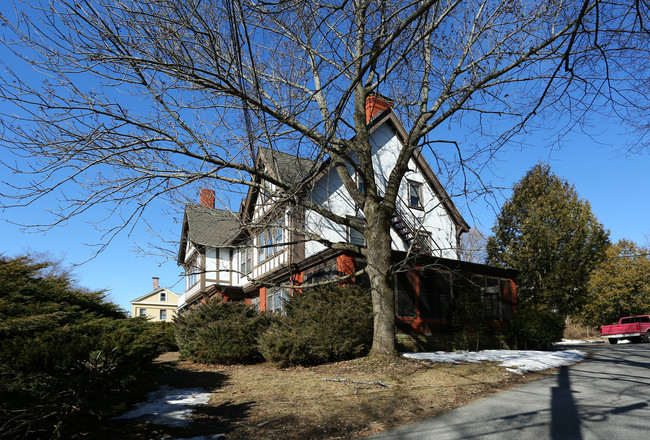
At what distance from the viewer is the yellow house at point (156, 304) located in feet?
197

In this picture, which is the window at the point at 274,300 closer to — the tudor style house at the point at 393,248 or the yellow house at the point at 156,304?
the tudor style house at the point at 393,248

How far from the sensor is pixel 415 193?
21.5m

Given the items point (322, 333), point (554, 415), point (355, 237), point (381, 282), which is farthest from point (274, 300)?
point (554, 415)

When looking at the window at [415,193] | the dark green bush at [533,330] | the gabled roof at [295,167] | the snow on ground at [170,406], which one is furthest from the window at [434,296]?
the snow on ground at [170,406]

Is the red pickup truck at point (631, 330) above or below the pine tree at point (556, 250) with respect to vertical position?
below

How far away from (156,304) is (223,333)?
51.6 m

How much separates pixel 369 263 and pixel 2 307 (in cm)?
757

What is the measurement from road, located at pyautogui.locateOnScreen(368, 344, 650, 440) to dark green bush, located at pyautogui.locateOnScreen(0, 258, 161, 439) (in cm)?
357

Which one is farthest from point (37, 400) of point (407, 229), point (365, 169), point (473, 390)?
point (407, 229)

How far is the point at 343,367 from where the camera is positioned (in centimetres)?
1065

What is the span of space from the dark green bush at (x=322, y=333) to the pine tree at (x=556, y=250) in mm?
17911

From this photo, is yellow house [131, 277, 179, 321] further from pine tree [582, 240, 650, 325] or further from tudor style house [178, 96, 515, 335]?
pine tree [582, 240, 650, 325]

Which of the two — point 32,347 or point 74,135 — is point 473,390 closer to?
point 32,347

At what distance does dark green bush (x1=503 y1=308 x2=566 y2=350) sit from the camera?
1694 cm
